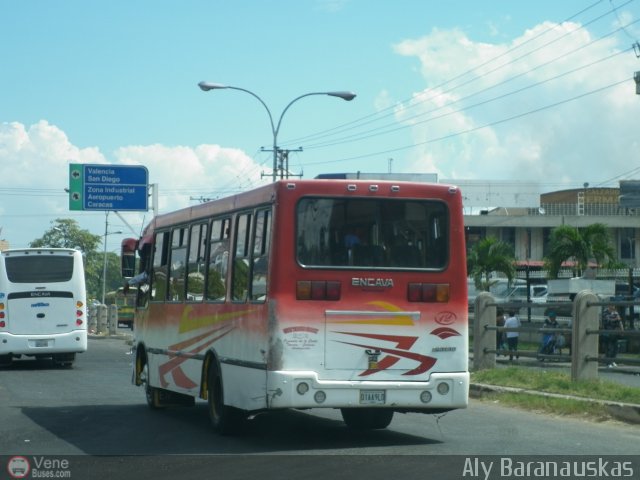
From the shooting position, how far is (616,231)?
8125cm

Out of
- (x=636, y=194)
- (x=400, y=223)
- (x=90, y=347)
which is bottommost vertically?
(x=90, y=347)

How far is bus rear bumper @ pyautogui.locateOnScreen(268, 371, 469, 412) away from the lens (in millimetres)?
11547

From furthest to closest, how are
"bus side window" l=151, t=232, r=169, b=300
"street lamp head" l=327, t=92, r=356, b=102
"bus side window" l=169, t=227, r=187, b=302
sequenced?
"street lamp head" l=327, t=92, r=356, b=102 → "bus side window" l=151, t=232, r=169, b=300 → "bus side window" l=169, t=227, r=187, b=302

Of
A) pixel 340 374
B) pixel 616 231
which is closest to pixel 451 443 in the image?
pixel 340 374

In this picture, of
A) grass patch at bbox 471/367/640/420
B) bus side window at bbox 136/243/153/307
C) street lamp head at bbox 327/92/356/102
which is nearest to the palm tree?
street lamp head at bbox 327/92/356/102

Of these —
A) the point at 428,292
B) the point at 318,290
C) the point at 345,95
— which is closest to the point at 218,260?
the point at 318,290

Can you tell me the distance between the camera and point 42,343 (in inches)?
1098

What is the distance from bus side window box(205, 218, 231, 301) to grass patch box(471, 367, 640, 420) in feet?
17.2

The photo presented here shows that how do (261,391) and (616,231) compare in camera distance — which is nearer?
(261,391)

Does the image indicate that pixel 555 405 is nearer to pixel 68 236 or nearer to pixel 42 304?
pixel 42 304

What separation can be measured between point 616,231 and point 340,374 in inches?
2862

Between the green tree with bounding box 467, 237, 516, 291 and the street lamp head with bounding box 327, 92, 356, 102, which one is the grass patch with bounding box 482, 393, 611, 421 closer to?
the street lamp head with bounding box 327, 92, 356, 102

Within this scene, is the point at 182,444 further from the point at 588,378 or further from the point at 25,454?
the point at 588,378

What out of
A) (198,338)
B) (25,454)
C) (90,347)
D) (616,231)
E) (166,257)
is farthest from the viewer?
(616,231)
